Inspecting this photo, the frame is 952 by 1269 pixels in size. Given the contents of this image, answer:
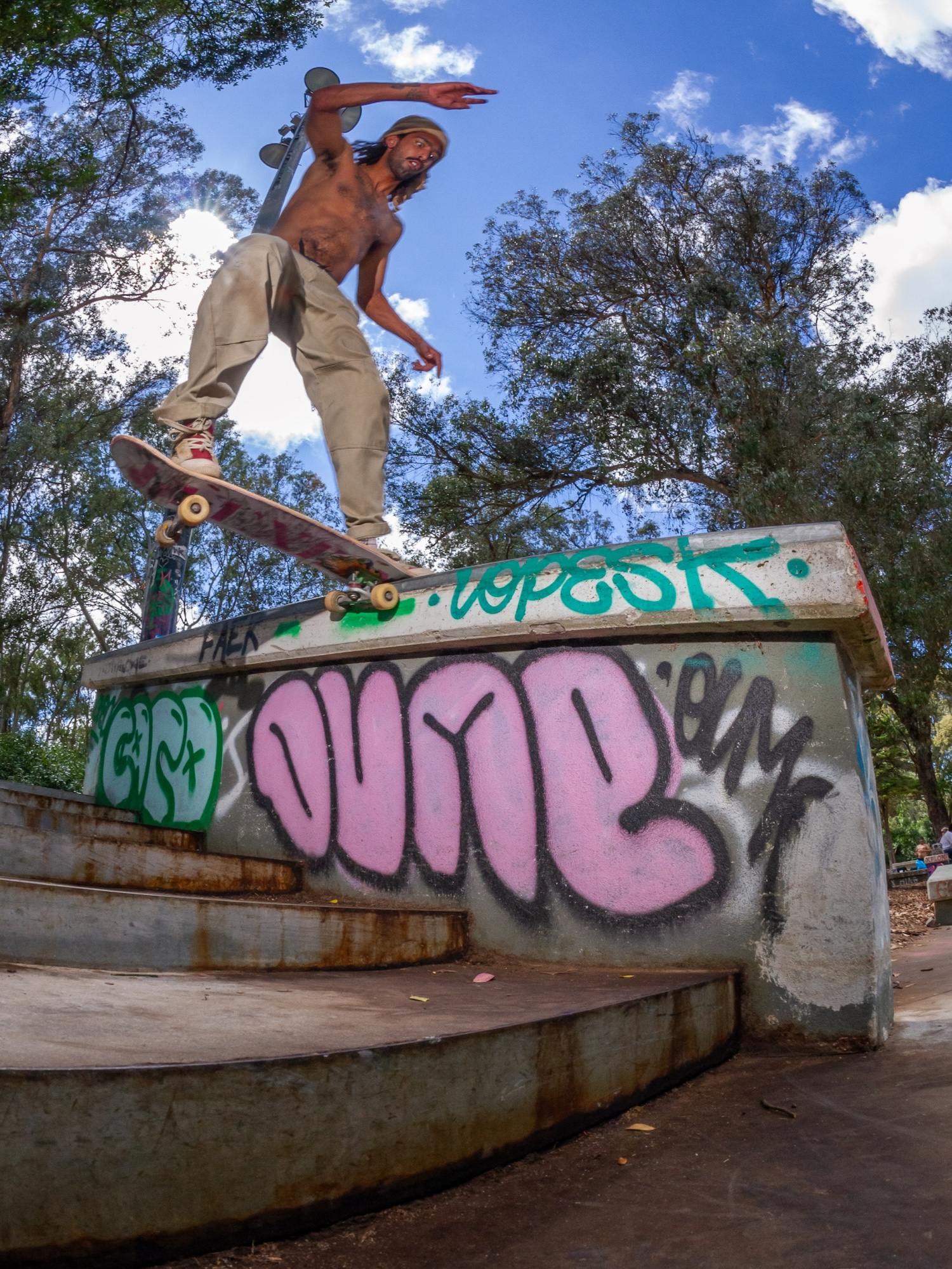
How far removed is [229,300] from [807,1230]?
4.00m

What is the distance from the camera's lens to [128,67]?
1173cm

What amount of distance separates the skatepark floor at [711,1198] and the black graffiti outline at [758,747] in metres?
0.78

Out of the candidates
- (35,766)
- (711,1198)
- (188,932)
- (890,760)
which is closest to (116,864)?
(188,932)

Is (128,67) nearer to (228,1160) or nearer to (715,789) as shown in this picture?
(715,789)

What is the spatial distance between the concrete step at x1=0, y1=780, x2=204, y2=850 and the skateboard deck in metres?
1.42

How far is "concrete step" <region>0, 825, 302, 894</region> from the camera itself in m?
3.15

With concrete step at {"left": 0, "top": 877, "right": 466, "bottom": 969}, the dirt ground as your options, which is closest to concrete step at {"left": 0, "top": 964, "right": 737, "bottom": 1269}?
concrete step at {"left": 0, "top": 877, "right": 466, "bottom": 969}

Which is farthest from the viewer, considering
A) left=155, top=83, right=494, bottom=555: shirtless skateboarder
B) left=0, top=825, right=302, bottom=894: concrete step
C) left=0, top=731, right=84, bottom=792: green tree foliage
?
left=0, top=731, right=84, bottom=792: green tree foliage

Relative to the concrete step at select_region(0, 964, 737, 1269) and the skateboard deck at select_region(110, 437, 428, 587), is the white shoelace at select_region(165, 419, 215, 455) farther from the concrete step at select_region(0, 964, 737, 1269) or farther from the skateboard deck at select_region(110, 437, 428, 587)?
the concrete step at select_region(0, 964, 737, 1269)

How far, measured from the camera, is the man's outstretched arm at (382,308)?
16.8 feet

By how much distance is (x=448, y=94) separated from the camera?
173 inches

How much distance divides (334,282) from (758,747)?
3114mm

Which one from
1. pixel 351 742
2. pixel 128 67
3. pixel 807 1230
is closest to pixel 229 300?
pixel 351 742

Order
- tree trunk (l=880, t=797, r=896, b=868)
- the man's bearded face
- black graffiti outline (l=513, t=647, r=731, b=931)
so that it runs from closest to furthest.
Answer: black graffiti outline (l=513, t=647, r=731, b=931) → the man's bearded face → tree trunk (l=880, t=797, r=896, b=868)
